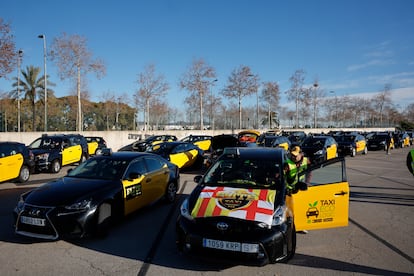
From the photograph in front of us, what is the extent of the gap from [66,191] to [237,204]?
10.2 feet

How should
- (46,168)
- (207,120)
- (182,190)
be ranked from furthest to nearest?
(207,120) < (46,168) < (182,190)

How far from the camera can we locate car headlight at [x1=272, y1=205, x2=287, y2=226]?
4.38 meters

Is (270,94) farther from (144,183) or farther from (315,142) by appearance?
(144,183)

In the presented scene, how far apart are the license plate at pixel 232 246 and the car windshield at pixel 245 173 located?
123 cm

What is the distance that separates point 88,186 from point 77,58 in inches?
1022

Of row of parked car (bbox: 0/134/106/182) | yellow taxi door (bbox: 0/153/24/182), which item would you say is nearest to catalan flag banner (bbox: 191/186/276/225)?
yellow taxi door (bbox: 0/153/24/182)

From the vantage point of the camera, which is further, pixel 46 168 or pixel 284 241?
pixel 46 168

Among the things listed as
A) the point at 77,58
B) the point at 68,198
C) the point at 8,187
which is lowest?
the point at 8,187

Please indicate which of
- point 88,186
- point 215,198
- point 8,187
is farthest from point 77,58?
point 215,198

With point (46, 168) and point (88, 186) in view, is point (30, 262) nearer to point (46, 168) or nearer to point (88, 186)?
point (88, 186)

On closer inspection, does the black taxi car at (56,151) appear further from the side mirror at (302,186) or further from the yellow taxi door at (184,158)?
the side mirror at (302,186)

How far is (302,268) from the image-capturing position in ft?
15.0

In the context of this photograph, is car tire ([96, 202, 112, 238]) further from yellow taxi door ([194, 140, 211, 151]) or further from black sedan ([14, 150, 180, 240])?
yellow taxi door ([194, 140, 211, 151])

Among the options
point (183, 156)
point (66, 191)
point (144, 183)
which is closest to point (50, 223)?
point (66, 191)
